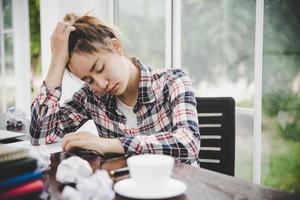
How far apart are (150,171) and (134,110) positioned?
72 centimetres

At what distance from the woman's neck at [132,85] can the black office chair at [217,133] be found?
0.27m

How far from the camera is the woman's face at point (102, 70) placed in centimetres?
127

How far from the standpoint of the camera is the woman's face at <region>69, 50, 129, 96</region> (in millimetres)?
1272

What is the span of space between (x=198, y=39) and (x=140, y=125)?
4.23 ft

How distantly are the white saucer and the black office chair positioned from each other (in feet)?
2.44

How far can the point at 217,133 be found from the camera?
1.50m

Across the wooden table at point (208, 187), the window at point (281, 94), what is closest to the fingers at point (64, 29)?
the wooden table at point (208, 187)

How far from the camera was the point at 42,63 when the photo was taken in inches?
140

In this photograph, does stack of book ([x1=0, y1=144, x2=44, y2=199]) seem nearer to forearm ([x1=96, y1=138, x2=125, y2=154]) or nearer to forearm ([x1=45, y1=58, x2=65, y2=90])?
forearm ([x1=96, y1=138, x2=125, y2=154])

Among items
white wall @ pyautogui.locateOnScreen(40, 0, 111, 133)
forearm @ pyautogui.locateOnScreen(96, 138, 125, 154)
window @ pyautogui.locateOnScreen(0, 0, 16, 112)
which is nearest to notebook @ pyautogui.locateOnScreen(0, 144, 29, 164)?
forearm @ pyautogui.locateOnScreen(96, 138, 125, 154)

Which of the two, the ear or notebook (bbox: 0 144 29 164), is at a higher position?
the ear

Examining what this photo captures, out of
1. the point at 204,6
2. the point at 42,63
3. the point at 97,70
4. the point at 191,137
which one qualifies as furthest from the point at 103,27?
the point at 42,63

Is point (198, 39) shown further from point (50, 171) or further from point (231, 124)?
point (50, 171)

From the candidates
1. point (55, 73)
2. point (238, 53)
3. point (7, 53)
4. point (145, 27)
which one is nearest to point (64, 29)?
point (55, 73)
